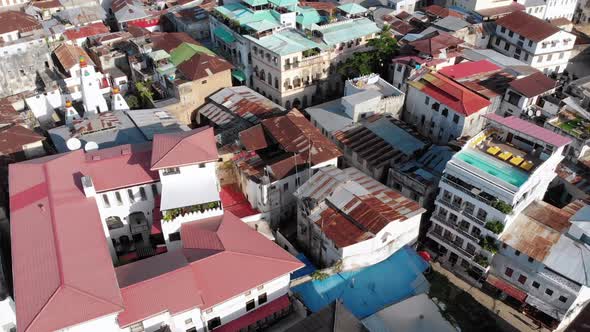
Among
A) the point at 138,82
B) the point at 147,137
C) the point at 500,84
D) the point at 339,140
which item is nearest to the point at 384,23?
the point at 500,84

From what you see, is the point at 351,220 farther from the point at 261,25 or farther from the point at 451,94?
the point at 261,25

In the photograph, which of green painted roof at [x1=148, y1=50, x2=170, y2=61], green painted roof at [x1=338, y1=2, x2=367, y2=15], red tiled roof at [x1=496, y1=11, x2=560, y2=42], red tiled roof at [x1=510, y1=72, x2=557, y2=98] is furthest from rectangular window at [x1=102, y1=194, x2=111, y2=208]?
red tiled roof at [x1=496, y1=11, x2=560, y2=42]

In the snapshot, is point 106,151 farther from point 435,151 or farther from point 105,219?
point 435,151

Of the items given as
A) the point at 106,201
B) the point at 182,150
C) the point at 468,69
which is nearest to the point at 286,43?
the point at 468,69

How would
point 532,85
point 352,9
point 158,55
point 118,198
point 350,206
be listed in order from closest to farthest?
point 350,206 < point 118,198 < point 532,85 < point 158,55 < point 352,9

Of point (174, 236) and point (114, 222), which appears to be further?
point (114, 222)

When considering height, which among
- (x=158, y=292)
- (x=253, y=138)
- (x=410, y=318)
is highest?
(x=253, y=138)

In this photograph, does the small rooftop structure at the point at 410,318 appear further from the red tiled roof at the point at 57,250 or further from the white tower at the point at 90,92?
the white tower at the point at 90,92
